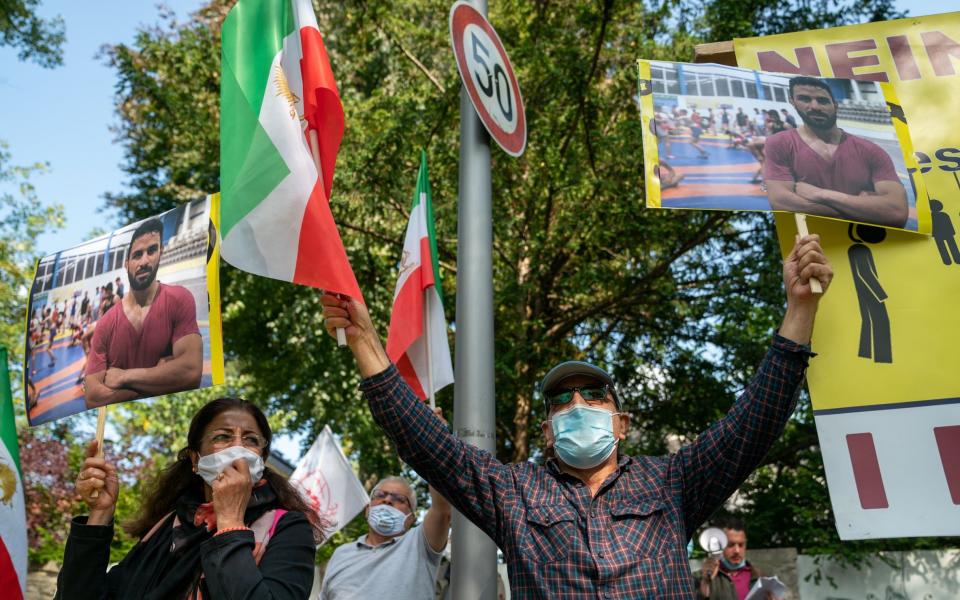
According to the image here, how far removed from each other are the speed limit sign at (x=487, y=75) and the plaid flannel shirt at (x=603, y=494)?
6.77ft

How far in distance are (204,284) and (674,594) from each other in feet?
8.57

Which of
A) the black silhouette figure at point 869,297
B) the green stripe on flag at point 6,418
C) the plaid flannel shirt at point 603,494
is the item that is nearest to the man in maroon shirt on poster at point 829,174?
the black silhouette figure at point 869,297

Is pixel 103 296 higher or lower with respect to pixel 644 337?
lower

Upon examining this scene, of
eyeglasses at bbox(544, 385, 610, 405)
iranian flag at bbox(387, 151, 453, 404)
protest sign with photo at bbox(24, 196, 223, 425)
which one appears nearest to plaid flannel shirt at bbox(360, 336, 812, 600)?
eyeglasses at bbox(544, 385, 610, 405)

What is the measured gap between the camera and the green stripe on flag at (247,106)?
3082 millimetres

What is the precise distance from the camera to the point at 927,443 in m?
3.03

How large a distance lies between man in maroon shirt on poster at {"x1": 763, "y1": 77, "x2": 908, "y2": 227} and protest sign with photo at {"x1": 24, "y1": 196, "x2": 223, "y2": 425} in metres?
2.42

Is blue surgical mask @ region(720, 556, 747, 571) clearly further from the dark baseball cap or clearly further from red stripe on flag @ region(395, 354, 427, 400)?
the dark baseball cap

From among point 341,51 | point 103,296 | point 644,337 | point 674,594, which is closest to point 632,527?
point 674,594

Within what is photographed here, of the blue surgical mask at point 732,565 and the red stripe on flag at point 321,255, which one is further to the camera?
the blue surgical mask at point 732,565

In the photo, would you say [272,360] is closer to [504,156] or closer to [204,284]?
[504,156]

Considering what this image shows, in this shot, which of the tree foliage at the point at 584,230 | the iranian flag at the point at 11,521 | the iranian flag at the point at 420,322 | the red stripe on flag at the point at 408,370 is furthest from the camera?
the tree foliage at the point at 584,230

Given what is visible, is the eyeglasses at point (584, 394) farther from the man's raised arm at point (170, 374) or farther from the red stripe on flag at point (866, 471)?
the man's raised arm at point (170, 374)

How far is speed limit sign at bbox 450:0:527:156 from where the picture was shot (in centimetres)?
420
